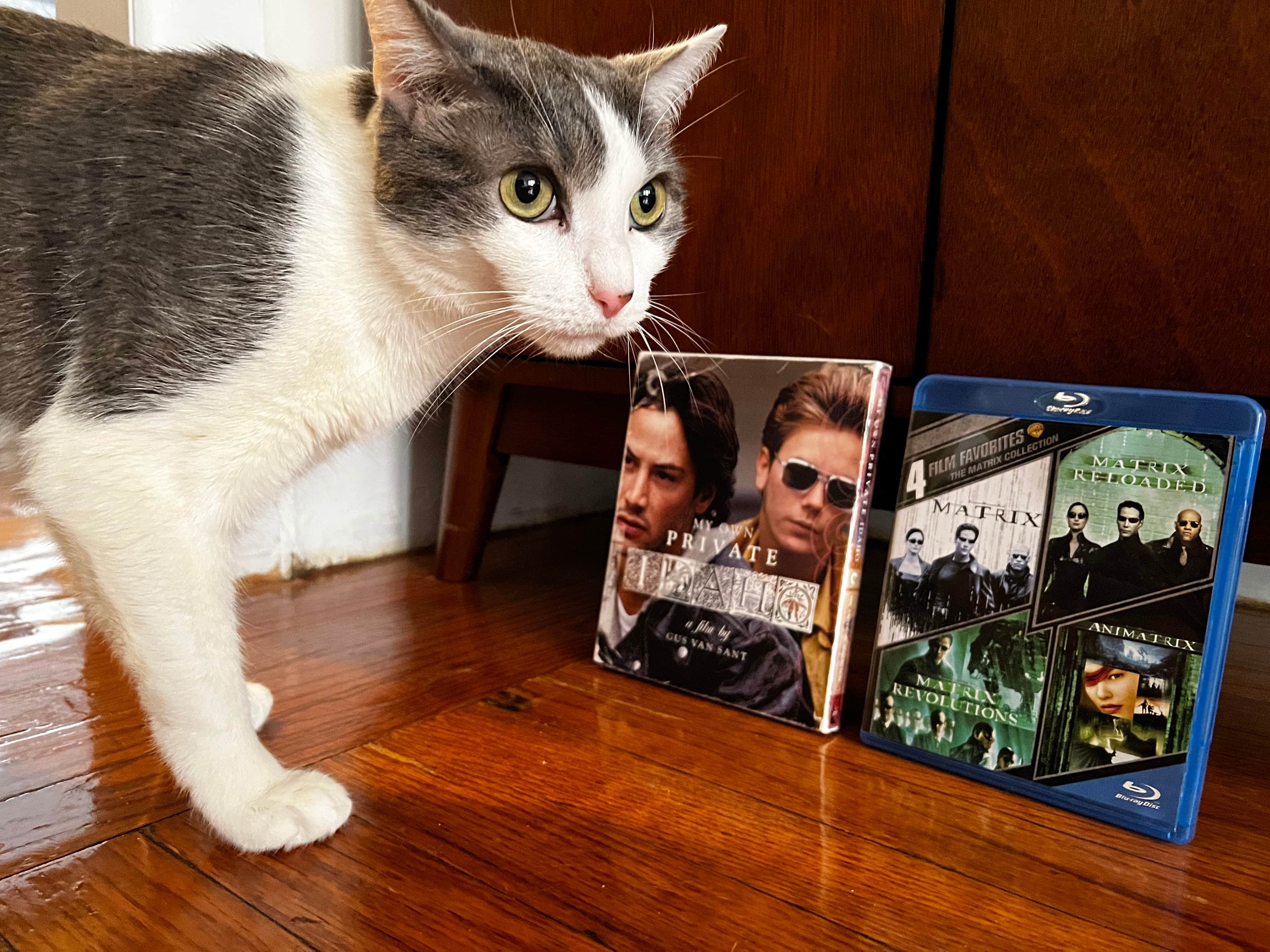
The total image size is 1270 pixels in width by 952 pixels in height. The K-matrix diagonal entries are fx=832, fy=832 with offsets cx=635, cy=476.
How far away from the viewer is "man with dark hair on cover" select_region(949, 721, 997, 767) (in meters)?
0.76

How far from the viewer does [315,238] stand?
0.68 m

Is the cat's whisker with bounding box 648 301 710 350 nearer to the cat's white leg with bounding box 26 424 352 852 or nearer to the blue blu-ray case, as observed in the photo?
the blue blu-ray case

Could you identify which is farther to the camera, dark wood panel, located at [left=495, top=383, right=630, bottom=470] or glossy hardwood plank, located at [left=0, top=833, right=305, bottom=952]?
dark wood panel, located at [left=495, top=383, right=630, bottom=470]

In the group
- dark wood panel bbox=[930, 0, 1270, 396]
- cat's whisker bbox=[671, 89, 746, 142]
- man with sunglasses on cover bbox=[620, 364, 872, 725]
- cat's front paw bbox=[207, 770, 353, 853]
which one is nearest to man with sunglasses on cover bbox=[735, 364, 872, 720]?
man with sunglasses on cover bbox=[620, 364, 872, 725]

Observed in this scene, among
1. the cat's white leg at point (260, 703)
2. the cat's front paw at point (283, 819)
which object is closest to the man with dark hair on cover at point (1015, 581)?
the cat's front paw at point (283, 819)

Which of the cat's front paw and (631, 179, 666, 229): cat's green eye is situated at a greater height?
(631, 179, 666, 229): cat's green eye

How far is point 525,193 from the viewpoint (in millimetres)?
647

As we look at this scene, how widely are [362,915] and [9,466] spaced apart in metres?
0.47

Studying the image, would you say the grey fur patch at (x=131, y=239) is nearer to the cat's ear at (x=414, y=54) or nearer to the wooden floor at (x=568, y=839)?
the cat's ear at (x=414, y=54)

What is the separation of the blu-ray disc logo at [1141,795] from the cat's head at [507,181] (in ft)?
1.85

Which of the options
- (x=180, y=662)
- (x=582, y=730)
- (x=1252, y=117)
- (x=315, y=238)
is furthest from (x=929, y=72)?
(x=180, y=662)

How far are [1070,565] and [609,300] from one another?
1.56 feet

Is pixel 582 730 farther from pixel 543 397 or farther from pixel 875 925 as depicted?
pixel 543 397

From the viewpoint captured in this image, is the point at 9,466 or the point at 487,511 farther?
the point at 487,511
